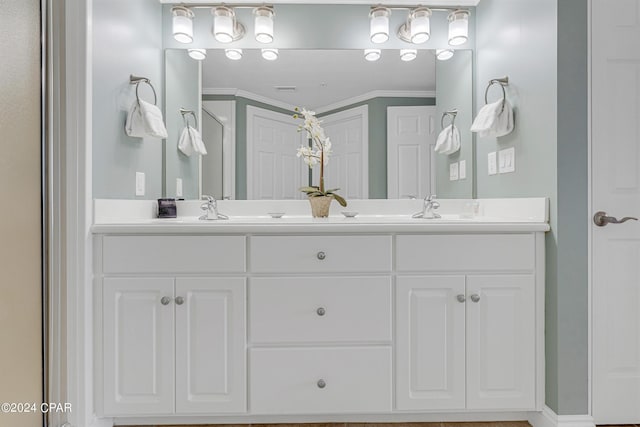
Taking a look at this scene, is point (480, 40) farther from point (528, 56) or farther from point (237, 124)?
point (237, 124)

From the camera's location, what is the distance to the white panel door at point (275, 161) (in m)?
2.14

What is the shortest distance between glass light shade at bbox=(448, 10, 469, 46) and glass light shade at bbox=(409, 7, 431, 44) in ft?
0.46

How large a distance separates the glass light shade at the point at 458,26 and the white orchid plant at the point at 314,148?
93 cm

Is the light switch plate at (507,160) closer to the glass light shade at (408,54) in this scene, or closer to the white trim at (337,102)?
the white trim at (337,102)

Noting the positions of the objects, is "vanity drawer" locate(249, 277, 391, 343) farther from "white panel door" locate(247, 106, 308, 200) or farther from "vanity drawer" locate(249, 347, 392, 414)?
"white panel door" locate(247, 106, 308, 200)

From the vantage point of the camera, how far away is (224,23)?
2.08 meters

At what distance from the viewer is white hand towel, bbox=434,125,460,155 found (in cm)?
219

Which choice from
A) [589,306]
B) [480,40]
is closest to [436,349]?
[589,306]

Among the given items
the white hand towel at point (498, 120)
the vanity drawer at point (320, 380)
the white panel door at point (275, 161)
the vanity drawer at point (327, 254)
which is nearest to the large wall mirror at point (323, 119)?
the white panel door at point (275, 161)

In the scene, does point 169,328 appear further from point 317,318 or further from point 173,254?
point 317,318

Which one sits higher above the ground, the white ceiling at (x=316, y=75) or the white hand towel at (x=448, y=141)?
the white ceiling at (x=316, y=75)

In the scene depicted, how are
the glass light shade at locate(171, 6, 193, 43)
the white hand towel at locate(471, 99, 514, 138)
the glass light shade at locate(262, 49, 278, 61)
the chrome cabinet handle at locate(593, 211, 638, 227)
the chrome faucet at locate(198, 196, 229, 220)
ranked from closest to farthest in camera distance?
the chrome cabinet handle at locate(593, 211, 638, 227) < the white hand towel at locate(471, 99, 514, 138) < the chrome faucet at locate(198, 196, 229, 220) < the glass light shade at locate(171, 6, 193, 43) < the glass light shade at locate(262, 49, 278, 61)

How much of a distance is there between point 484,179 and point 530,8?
2.81 ft

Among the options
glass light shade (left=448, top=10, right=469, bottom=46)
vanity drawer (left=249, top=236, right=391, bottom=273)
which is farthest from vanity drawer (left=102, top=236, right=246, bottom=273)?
glass light shade (left=448, top=10, right=469, bottom=46)
